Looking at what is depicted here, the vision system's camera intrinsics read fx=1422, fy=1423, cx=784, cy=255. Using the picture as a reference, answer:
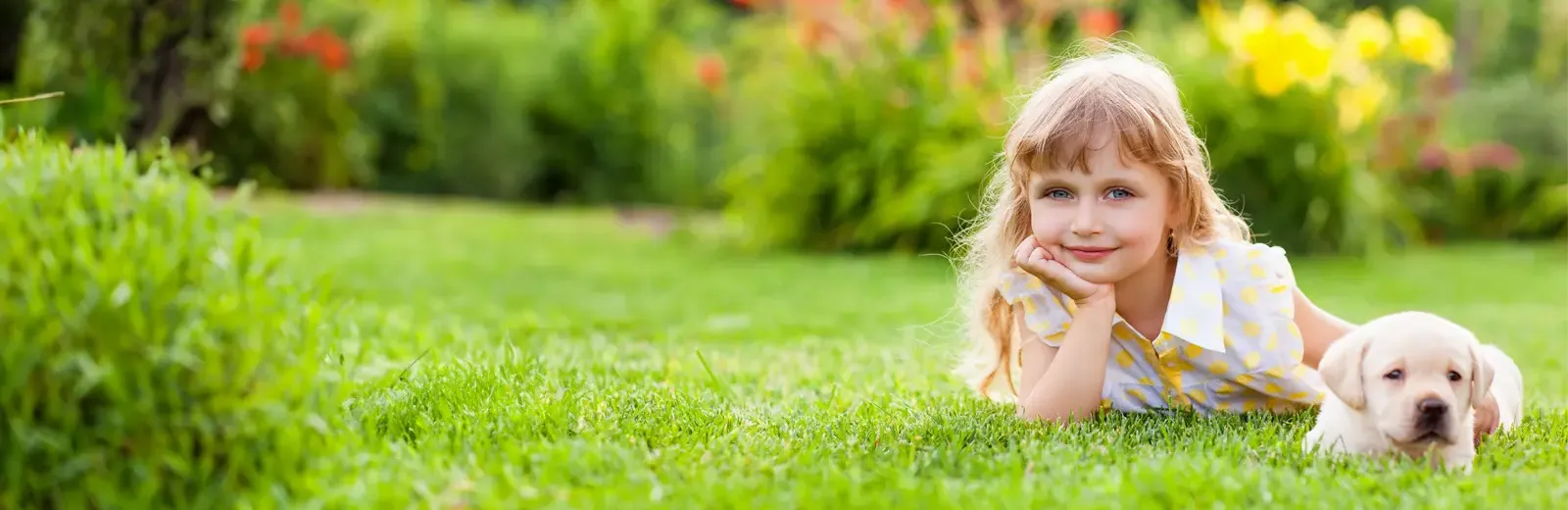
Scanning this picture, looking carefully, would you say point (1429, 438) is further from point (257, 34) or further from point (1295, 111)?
point (257, 34)

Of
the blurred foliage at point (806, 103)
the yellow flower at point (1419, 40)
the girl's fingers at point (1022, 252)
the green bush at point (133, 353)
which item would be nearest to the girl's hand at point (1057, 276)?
the girl's fingers at point (1022, 252)

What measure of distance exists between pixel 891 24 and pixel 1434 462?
664 centimetres

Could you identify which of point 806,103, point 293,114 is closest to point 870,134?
point 806,103

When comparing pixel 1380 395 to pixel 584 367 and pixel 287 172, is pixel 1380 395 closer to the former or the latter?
pixel 584 367

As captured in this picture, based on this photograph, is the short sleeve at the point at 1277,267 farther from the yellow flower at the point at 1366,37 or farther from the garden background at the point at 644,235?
the yellow flower at the point at 1366,37

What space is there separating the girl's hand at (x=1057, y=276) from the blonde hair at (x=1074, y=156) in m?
0.17

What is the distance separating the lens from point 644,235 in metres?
9.97

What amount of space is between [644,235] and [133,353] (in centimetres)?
803

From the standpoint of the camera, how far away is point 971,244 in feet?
10.9

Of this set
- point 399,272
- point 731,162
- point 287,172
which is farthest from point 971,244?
point 287,172

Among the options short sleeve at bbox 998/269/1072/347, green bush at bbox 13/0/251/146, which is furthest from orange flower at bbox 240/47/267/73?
short sleeve at bbox 998/269/1072/347

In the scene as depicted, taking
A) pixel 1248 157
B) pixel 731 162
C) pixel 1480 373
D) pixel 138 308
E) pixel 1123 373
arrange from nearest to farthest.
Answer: pixel 138 308
pixel 1480 373
pixel 1123 373
pixel 1248 157
pixel 731 162

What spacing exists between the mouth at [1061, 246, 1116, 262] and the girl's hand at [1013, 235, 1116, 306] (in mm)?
35

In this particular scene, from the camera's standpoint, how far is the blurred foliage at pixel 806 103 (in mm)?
8094
